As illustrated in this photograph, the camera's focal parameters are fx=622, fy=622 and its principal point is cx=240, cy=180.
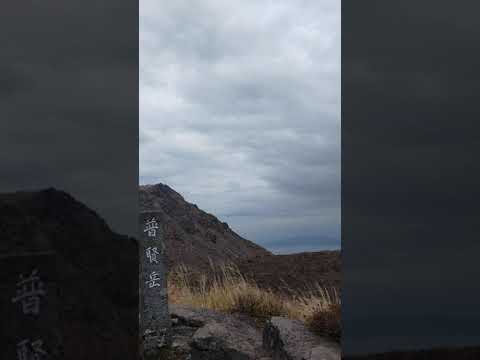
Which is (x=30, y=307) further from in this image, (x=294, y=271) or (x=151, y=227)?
(x=294, y=271)

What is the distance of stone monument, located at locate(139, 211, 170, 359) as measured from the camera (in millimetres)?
6027

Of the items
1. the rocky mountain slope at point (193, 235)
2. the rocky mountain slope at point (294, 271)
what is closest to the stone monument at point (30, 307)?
the rocky mountain slope at point (294, 271)

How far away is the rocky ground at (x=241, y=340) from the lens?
551 cm

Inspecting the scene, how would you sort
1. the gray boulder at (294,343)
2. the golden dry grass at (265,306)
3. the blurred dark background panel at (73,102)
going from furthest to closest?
1. the golden dry grass at (265,306)
2. the gray boulder at (294,343)
3. the blurred dark background panel at (73,102)

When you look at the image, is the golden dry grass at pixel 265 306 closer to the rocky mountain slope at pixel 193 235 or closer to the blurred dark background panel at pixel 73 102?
the blurred dark background panel at pixel 73 102

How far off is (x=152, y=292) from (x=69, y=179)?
2.45 metres

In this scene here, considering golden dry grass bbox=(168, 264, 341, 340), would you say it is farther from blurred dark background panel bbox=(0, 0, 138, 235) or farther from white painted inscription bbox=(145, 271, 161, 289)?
A: blurred dark background panel bbox=(0, 0, 138, 235)

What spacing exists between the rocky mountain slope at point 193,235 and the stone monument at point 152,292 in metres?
6.91

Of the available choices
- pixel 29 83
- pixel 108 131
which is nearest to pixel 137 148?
pixel 108 131

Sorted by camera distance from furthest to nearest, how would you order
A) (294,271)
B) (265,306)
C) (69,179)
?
(294,271)
(265,306)
(69,179)

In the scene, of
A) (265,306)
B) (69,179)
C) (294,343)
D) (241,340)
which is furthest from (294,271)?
(69,179)

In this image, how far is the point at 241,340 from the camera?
236 inches

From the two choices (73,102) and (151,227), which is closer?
→ (73,102)

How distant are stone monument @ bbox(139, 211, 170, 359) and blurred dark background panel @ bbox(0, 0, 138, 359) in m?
1.99
